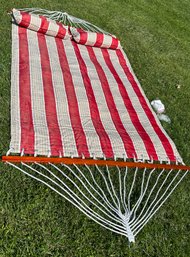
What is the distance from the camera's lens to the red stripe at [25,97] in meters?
4.45

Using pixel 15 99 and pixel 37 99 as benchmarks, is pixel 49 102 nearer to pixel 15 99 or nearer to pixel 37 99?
pixel 37 99

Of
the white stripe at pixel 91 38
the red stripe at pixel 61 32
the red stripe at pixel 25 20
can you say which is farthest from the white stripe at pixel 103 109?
the red stripe at pixel 25 20

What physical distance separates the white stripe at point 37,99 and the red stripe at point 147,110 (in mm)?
1598

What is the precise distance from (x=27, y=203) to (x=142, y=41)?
536cm

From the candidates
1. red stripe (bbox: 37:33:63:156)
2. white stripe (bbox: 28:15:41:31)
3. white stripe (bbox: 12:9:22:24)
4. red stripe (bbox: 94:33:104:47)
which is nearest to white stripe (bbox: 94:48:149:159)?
red stripe (bbox: 94:33:104:47)

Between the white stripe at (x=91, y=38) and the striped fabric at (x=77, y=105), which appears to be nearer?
the striped fabric at (x=77, y=105)

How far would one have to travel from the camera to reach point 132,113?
5613 millimetres

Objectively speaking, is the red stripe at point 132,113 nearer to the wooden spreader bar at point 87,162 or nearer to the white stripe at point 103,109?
the wooden spreader bar at point 87,162

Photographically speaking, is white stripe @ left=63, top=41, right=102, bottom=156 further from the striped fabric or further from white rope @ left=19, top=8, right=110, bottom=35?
white rope @ left=19, top=8, right=110, bottom=35

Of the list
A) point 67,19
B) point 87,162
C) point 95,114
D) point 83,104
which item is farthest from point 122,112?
point 67,19

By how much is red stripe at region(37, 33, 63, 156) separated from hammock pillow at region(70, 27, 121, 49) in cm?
61

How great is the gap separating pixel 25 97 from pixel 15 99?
165 mm

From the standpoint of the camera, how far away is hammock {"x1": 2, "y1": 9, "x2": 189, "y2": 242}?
4.26 metres

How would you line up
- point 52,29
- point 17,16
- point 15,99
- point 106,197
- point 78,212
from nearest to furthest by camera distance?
point 78,212 < point 106,197 < point 15,99 < point 17,16 < point 52,29
